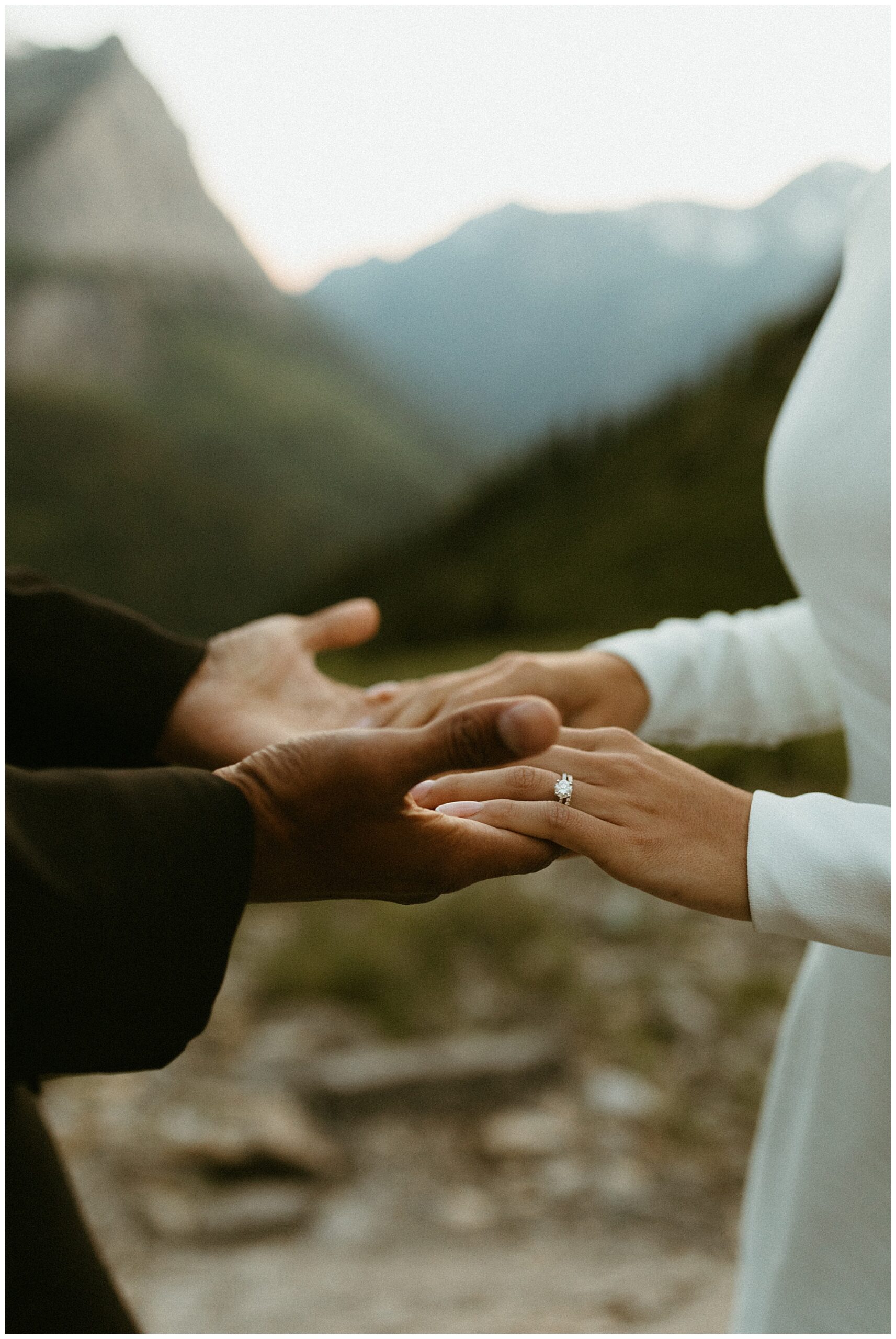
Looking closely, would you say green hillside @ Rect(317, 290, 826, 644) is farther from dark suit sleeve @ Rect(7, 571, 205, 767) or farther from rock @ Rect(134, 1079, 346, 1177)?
dark suit sleeve @ Rect(7, 571, 205, 767)

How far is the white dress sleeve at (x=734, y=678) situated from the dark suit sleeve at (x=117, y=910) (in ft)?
1.59

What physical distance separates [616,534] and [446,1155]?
1.74 metres

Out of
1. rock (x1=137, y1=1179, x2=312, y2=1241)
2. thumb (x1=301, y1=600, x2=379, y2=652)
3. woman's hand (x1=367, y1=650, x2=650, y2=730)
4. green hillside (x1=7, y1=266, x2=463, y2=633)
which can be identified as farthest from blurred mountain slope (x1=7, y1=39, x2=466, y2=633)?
woman's hand (x1=367, y1=650, x2=650, y2=730)

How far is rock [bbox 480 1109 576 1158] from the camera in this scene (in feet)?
5.56

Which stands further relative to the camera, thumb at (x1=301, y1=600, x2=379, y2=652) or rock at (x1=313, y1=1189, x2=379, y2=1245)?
rock at (x1=313, y1=1189, x2=379, y2=1245)

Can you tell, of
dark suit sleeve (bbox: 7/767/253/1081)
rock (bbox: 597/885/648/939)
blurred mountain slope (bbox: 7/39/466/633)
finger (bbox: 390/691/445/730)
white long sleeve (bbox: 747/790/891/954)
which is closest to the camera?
dark suit sleeve (bbox: 7/767/253/1081)

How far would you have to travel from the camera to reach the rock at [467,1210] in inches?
61.0

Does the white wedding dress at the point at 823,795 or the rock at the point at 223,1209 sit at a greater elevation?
the white wedding dress at the point at 823,795

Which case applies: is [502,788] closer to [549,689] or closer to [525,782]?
[525,782]

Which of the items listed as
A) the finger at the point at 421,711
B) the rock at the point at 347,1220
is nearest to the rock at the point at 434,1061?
the rock at the point at 347,1220

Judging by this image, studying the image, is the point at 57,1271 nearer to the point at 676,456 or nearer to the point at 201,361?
the point at 676,456

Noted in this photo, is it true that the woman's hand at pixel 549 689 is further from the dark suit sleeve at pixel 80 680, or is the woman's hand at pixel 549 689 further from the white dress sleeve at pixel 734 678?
the dark suit sleeve at pixel 80 680

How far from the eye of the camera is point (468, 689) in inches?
29.7

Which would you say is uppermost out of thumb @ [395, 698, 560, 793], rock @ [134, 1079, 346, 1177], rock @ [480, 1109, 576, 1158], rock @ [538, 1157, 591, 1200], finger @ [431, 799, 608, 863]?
thumb @ [395, 698, 560, 793]
